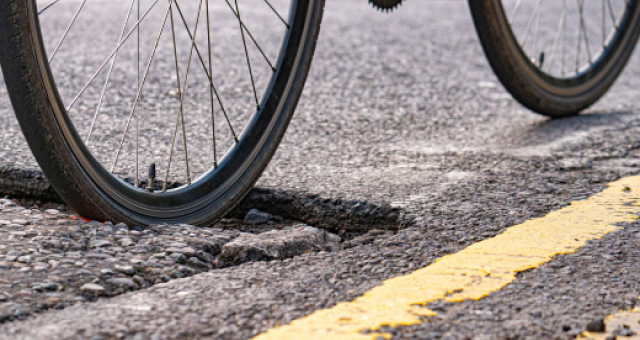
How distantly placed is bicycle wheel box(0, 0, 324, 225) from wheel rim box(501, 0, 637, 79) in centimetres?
131

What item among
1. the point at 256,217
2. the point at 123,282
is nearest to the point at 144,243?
the point at 123,282

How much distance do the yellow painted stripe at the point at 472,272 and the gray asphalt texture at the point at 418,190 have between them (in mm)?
34

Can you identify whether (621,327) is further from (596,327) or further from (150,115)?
(150,115)

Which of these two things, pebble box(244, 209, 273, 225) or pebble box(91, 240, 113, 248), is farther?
pebble box(244, 209, 273, 225)

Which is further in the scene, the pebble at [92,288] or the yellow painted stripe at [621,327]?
the pebble at [92,288]

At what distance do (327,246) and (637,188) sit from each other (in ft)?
3.51

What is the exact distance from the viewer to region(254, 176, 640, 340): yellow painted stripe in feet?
4.35

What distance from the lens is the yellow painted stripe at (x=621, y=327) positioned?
4.31 feet

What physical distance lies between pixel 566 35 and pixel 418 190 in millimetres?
3730

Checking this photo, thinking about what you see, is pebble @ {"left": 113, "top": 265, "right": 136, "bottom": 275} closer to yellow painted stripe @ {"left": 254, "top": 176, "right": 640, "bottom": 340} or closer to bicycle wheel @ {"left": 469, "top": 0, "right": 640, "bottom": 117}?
yellow painted stripe @ {"left": 254, "top": 176, "right": 640, "bottom": 340}

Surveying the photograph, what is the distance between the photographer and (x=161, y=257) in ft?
5.36

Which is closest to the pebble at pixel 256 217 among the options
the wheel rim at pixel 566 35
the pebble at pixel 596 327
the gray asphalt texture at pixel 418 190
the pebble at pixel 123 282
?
the gray asphalt texture at pixel 418 190

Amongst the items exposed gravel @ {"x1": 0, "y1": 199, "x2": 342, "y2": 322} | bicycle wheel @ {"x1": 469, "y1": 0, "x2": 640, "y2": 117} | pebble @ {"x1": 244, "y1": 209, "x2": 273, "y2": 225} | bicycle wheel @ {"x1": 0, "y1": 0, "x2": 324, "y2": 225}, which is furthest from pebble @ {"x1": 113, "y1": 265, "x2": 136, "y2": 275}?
bicycle wheel @ {"x1": 469, "y1": 0, "x2": 640, "y2": 117}

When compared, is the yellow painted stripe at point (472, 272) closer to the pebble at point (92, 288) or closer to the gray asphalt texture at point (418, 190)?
the gray asphalt texture at point (418, 190)
